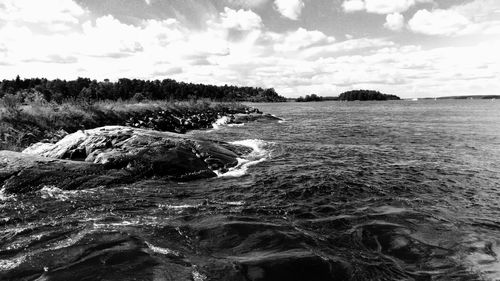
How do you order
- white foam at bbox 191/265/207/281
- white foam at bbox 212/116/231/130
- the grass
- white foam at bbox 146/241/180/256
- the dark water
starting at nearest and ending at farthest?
white foam at bbox 191/265/207/281, the dark water, white foam at bbox 146/241/180/256, the grass, white foam at bbox 212/116/231/130

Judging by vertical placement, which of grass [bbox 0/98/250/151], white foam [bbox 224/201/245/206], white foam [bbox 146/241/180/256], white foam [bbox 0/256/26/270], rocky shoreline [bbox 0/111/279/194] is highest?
grass [bbox 0/98/250/151]

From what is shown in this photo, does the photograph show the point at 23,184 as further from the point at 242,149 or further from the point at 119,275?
the point at 242,149

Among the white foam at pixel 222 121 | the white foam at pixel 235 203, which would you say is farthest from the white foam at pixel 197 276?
the white foam at pixel 222 121

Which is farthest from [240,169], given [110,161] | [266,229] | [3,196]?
[3,196]

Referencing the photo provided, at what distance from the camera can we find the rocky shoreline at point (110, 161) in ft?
39.7

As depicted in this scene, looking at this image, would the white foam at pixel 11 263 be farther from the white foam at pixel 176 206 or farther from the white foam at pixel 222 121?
the white foam at pixel 222 121

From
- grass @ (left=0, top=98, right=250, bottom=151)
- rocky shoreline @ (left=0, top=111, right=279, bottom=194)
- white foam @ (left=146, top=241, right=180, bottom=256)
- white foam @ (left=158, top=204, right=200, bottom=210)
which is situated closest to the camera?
white foam @ (left=146, top=241, right=180, bottom=256)

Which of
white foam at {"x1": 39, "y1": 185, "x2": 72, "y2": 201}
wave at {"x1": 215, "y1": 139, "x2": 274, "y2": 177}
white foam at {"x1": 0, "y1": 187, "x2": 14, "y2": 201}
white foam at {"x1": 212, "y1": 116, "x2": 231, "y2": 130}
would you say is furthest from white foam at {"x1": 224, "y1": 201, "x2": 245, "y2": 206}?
white foam at {"x1": 212, "y1": 116, "x2": 231, "y2": 130}

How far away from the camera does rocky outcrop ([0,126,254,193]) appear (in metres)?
12.1

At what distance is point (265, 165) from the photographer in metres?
17.3

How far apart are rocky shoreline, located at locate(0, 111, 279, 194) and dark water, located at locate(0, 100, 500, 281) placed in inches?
32.6

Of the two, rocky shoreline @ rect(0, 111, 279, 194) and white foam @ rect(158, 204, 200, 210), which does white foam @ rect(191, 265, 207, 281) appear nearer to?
white foam @ rect(158, 204, 200, 210)

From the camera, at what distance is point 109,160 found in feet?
46.6

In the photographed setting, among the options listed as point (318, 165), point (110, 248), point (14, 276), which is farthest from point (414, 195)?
point (14, 276)
